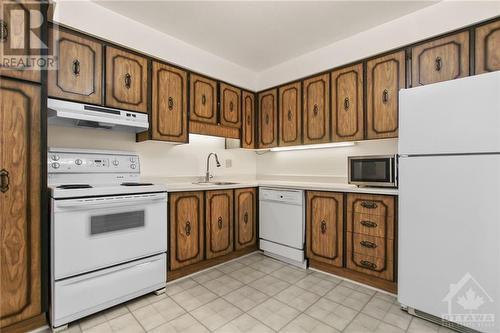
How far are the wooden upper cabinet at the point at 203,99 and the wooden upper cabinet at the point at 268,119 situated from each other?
0.77 meters

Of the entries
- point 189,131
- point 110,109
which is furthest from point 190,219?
point 110,109

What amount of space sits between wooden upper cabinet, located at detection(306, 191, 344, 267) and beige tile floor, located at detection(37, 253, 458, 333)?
0.75 ft

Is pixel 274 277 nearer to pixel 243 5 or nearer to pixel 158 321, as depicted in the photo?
pixel 158 321

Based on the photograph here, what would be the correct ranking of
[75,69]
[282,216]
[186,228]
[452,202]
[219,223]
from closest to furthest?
[452,202], [75,69], [186,228], [219,223], [282,216]

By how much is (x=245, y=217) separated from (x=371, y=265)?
1.43 m

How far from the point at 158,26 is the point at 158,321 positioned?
2634 millimetres

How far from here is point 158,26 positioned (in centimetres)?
252

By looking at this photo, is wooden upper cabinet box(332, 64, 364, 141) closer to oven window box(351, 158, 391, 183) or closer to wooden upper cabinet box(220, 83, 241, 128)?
oven window box(351, 158, 391, 183)

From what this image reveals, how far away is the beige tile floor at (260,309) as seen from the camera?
1.70m

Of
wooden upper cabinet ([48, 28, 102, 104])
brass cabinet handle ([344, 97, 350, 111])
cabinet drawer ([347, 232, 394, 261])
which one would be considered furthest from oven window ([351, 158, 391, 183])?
wooden upper cabinet ([48, 28, 102, 104])

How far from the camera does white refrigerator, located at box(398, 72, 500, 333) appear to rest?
5.00ft

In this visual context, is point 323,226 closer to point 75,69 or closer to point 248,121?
point 248,121

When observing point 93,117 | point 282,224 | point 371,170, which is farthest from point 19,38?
point 371,170

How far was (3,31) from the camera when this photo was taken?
152 centimetres
